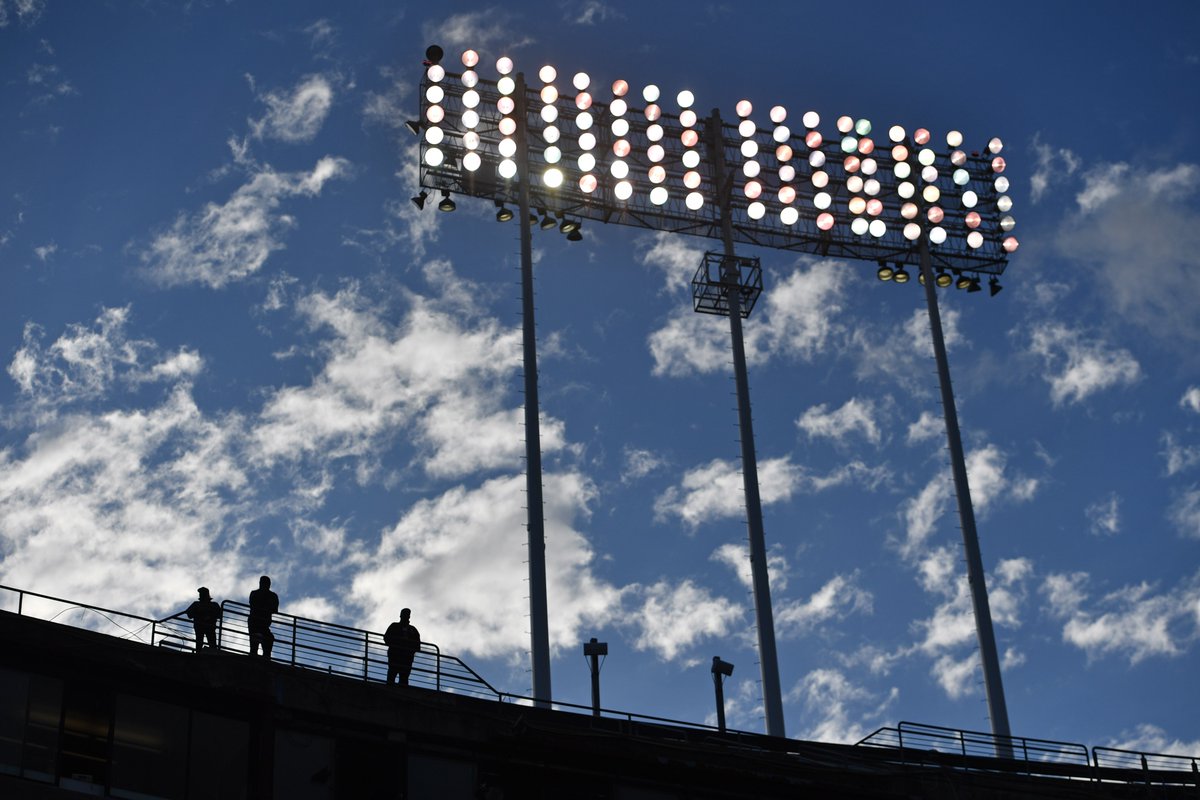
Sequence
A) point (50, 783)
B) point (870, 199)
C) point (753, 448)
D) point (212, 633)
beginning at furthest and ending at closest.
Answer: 1. point (870, 199)
2. point (753, 448)
3. point (212, 633)
4. point (50, 783)

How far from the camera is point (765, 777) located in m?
39.8

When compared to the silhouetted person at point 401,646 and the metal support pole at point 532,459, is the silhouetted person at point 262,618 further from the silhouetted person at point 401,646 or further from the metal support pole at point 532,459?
the metal support pole at point 532,459

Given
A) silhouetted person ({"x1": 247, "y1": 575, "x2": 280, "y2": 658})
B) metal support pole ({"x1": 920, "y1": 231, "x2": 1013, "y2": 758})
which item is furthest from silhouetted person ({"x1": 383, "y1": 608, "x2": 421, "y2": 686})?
metal support pole ({"x1": 920, "y1": 231, "x2": 1013, "y2": 758})

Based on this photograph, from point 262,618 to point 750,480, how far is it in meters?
17.0

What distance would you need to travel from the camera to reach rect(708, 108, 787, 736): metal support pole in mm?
47156

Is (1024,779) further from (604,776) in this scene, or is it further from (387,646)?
(387,646)

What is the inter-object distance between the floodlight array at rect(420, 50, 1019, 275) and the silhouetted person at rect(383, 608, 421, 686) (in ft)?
57.3

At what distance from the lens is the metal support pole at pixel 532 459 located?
44.7m

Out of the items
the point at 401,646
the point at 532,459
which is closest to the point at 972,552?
the point at 532,459

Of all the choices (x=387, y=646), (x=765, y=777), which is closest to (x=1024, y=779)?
(x=765, y=777)

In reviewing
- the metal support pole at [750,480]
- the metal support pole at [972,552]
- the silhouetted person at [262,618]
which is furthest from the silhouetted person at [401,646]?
the metal support pole at [972,552]

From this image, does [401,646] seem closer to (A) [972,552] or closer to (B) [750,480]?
(B) [750,480]

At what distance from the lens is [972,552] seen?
2019 inches

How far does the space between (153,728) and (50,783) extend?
2.21 metres
